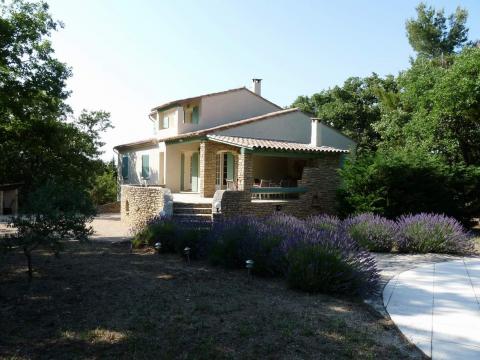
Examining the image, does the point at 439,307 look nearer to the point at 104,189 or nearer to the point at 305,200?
the point at 305,200

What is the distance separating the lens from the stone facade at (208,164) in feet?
57.0

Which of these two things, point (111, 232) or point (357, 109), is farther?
point (357, 109)

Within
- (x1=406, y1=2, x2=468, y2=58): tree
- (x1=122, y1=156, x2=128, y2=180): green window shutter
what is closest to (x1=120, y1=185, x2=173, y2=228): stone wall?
(x1=122, y1=156, x2=128, y2=180): green window shutter

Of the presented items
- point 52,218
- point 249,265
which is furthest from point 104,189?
point 249,265

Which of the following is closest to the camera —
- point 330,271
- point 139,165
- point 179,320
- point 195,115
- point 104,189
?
point 179,320

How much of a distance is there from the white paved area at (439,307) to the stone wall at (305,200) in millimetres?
6729

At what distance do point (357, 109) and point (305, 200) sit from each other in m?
16.5

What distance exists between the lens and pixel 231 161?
18.8 m

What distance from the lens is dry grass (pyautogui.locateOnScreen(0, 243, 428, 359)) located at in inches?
163

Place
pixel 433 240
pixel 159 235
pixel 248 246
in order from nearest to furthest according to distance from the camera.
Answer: pixel 248 246
pixel 433 240
pixel 159 235

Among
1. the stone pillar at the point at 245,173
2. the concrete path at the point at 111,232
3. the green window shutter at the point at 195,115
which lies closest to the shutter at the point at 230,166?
the green window shutter at the point at 195,115

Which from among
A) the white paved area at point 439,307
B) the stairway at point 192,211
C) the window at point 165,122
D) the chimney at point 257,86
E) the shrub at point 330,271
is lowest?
the white paved area at point 439,307

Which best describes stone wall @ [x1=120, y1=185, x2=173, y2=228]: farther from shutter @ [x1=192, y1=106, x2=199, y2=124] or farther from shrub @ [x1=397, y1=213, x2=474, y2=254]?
shrub @ [x1=397, y1=213, x2=474, y2=254]

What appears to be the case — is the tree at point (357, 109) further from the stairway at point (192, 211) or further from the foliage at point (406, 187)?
the stairway at point (192, 211)
